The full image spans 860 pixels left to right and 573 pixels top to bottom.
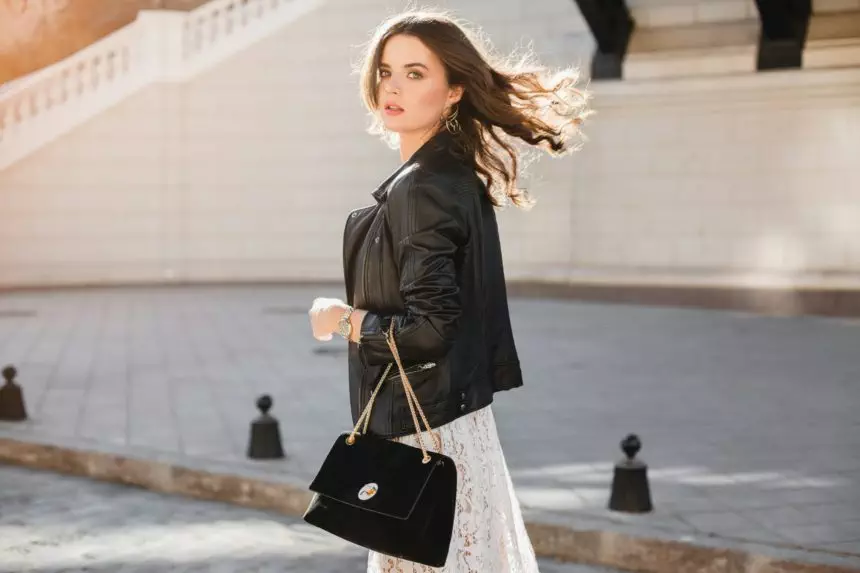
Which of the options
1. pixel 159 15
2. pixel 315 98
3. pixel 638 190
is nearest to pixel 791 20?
pixel 638 190

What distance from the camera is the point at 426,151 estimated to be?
10.6ft

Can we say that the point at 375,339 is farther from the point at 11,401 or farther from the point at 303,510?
the point at 11,401

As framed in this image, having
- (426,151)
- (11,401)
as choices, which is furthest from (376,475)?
(11,401)

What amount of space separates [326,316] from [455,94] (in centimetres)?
67

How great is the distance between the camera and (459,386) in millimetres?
3205

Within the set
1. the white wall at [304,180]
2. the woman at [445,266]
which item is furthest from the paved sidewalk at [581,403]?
the woman at [445,266]

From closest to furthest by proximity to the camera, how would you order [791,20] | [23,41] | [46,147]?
[791,20] → [46,147] → [23,41]

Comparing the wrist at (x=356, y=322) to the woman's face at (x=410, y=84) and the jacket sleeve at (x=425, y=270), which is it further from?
the woman's face at (x=410, y=84)

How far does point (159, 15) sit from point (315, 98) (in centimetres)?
285

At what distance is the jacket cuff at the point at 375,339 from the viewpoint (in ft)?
10.2

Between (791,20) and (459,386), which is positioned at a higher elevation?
(791,20)

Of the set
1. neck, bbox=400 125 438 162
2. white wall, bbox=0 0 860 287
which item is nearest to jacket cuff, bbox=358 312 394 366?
neck, bbox=400 125 438 162

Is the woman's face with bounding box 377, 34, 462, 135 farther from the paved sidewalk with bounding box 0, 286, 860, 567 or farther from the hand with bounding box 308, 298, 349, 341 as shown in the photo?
the paved sidewalk with bounding box 0, 286, 860, 567

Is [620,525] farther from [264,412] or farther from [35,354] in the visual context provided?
[35,354]
